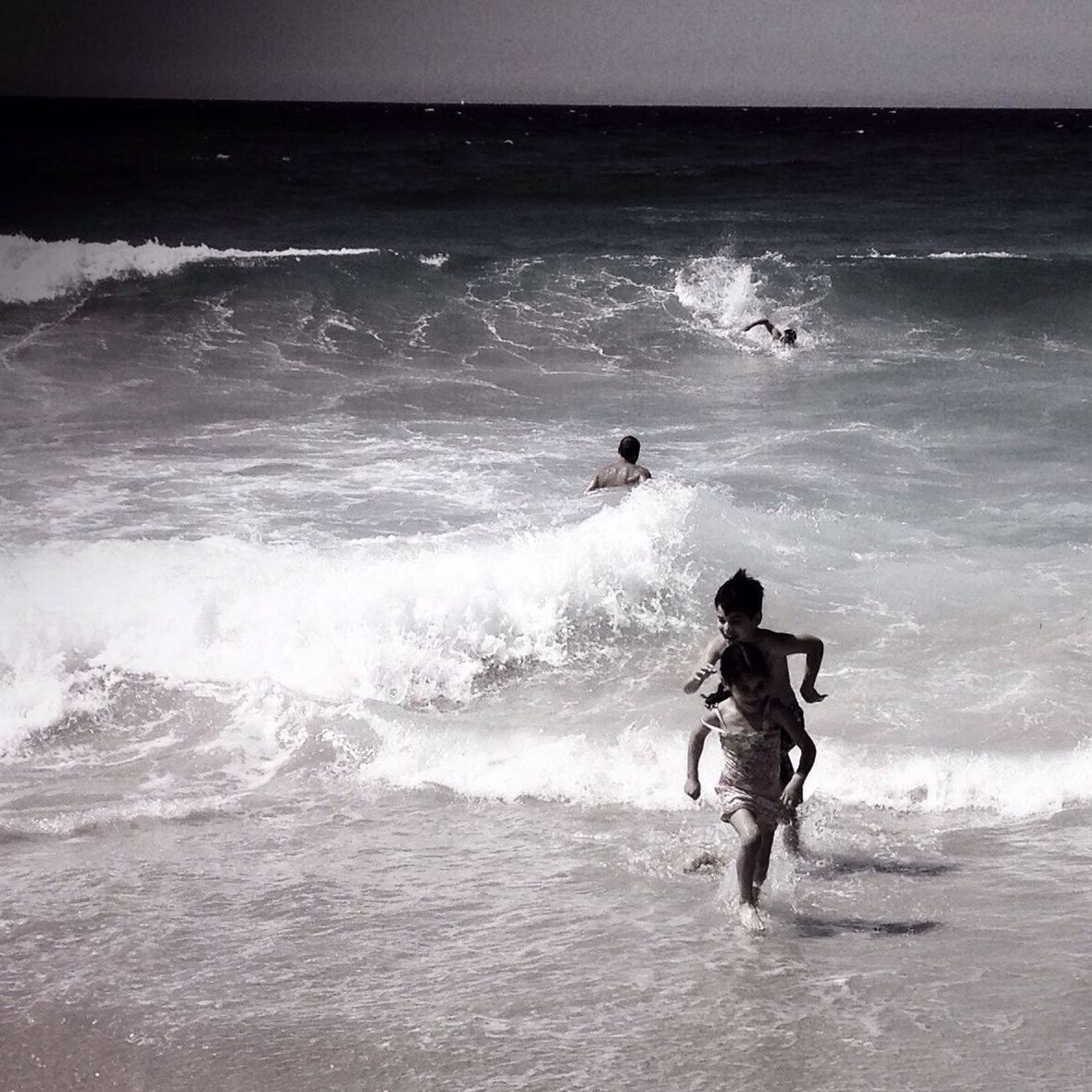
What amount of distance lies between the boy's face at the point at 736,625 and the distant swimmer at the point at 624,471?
4841 millimetres

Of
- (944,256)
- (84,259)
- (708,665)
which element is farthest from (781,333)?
(708,665)

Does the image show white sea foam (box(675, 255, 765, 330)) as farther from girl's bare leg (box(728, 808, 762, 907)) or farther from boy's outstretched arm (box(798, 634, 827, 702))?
girl's bare leg (box(728, 808, 762, 907))

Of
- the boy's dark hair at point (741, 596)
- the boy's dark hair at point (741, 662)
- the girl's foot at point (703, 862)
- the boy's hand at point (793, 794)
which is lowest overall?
the girl's foot at point (703, 862)

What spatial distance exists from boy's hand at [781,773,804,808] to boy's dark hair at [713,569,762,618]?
529 millimetres

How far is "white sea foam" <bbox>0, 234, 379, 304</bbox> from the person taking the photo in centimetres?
1762

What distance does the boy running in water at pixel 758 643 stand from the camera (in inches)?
169

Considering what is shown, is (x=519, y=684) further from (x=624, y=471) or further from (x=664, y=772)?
(x=624, y=471)

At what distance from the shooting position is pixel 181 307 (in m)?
17.0

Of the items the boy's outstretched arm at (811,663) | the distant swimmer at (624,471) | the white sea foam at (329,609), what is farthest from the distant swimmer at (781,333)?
the boy's outstretched arm at (811,663)

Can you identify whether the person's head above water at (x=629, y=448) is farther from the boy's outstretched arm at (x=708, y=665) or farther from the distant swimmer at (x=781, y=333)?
the distant swimmer at (x=781, y=333)

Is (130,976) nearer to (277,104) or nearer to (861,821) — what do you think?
(861,821)

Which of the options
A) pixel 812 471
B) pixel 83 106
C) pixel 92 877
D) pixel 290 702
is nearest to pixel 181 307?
pixel 812 471

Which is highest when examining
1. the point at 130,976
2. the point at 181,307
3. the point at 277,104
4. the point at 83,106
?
the point at 277,104

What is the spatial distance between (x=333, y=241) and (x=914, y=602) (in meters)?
16.5
